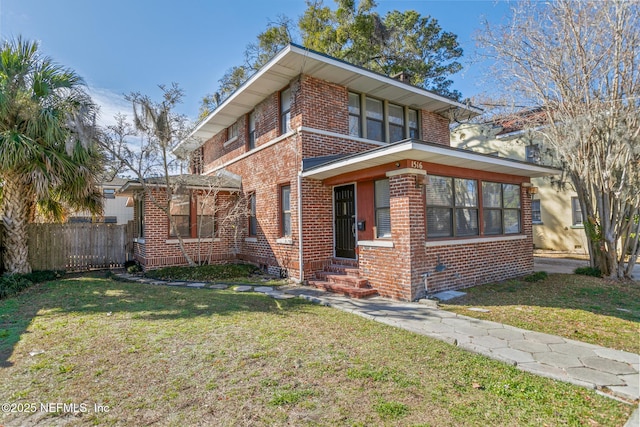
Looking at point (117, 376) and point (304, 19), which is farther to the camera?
point (304, 19)

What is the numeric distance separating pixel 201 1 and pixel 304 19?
12.8 m

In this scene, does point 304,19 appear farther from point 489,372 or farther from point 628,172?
point 489,372

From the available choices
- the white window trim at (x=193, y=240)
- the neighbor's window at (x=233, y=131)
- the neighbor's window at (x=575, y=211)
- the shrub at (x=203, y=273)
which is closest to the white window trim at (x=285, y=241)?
the shrub at (x=203, y=273)

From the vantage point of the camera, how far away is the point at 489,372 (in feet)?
12.2

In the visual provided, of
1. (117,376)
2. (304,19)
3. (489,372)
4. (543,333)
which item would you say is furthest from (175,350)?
(304,19)

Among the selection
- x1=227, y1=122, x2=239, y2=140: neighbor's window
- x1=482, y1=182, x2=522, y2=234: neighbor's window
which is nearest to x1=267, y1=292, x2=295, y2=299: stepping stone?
x1=482, y1=182, x2=522, y2=234: neighbor's window

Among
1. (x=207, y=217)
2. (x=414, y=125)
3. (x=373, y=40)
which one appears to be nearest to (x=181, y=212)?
(x=207, y=217)

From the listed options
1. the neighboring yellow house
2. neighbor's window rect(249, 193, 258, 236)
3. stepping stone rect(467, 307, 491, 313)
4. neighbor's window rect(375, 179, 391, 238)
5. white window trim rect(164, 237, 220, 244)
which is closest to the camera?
stepping stone rect(467, 307, 491, 313)

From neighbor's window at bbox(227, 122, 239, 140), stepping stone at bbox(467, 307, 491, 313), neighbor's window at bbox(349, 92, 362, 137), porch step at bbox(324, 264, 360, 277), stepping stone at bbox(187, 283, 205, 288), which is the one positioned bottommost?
stepping stone at bbox(467, 307, 491, 313)

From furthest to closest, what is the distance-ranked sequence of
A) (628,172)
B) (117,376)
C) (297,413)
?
(628,172)
(117,376)
(297,413)

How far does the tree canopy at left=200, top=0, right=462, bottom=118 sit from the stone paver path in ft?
57.4

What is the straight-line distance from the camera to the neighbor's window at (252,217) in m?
11.9

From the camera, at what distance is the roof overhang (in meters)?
8.70

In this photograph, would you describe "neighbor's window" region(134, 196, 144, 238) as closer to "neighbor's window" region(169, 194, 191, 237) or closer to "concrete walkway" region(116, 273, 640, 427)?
"neighbor's window" region(169, 194, 191, 237)
